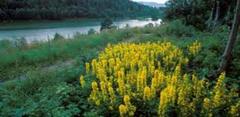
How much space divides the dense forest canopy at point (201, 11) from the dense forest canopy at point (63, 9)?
59.5 ft

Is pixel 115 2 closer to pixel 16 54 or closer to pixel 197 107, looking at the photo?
pixel 16 54

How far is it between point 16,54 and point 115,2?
6141 cm

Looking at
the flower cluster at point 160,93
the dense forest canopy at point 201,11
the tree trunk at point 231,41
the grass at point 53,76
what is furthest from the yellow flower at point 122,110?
the dense forest canopy at point 201,11

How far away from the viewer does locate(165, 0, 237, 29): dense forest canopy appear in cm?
1902

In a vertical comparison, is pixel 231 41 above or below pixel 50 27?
above

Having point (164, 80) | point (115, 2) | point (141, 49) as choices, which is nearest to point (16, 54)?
point (141, 49)

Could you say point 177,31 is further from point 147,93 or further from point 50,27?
point 50,27

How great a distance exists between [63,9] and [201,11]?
3390 cm

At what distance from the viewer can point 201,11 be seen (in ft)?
70.0

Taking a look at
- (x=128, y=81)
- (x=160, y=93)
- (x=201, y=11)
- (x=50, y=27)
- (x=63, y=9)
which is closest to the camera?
(x=160, y=93)

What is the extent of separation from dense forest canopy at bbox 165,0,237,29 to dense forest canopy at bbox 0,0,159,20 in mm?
18134

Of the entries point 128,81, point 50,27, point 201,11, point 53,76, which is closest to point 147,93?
point 128,81

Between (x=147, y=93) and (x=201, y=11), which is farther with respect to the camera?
(x=201, y=11)

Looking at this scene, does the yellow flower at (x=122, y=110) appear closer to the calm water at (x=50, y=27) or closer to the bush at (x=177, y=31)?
the bush at (x=177, y=31)
